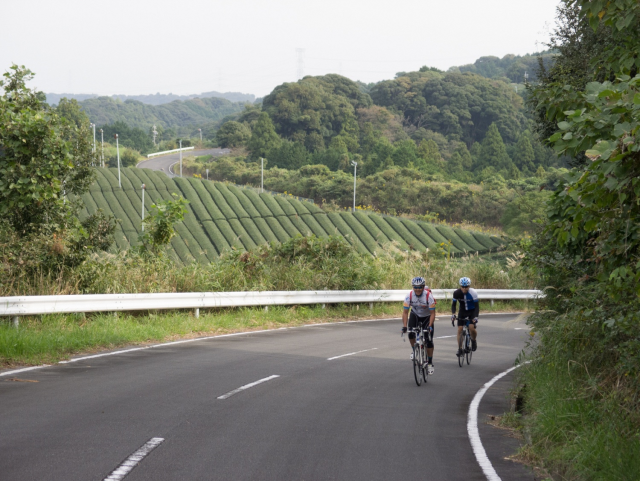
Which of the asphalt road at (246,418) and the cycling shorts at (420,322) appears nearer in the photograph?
the asphalt road at (246,418)

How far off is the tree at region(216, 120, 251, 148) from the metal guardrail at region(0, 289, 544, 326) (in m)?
97.0

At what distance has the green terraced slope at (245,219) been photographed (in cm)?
5206

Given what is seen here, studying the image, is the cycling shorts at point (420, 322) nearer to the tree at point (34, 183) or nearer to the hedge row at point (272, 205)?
the tree at point (34, 183)

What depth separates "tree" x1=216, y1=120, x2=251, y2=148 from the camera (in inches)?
4643

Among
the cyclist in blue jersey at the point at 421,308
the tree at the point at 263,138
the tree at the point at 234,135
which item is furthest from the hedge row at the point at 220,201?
the tree at the point at 234,135

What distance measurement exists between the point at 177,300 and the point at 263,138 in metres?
93.4

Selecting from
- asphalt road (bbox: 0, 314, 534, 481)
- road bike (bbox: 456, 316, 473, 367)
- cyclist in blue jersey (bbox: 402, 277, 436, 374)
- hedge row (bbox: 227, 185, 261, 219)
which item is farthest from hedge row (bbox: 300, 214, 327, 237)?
cyclist in blue jersey (bbox: 402, 277, 436, 374)

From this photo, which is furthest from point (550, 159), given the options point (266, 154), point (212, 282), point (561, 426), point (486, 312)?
point (561, 426)

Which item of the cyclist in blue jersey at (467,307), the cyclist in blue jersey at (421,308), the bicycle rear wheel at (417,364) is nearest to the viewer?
the bicycle rear wheel at (417,364)

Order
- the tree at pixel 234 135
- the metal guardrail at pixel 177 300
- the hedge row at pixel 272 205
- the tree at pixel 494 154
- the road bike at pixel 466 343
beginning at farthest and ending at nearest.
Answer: the tree at pixel 234 135
the tree at pixel 494 154
the hedge row at pixel 272 205
the road bike at pixel 466 343
the metal guardrail at pixel 177 300

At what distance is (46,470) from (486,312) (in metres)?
22.7

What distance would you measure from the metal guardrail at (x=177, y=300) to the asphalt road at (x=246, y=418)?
82.5 inches

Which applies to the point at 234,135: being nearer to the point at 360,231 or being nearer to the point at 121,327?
the point at 360,231

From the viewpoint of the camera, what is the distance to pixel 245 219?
56281 millimetres
